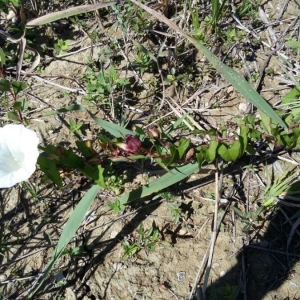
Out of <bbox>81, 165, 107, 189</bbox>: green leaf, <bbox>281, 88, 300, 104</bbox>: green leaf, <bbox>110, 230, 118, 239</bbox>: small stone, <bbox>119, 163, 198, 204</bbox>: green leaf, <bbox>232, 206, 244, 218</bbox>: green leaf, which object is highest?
<bbox>81, 165, 107, 189</bbox>: green leaf

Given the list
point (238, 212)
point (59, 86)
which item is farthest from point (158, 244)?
point (59, 86)

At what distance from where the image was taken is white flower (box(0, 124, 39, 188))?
165cm

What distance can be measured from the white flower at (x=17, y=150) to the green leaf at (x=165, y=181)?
1.57ft

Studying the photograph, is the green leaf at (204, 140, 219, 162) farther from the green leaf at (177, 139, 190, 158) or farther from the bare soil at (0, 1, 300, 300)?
the bare soil at (0, 1, 300, 300)

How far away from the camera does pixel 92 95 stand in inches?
87.7

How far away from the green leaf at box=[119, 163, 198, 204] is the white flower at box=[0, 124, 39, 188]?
478mm

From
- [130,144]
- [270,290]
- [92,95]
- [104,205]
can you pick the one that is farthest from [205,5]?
[270,290]

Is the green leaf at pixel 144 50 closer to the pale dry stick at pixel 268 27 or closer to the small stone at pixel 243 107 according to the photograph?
the small stone at pixel 243 107

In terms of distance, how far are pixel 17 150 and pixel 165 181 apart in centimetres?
66

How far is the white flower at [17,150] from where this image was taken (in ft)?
5.42

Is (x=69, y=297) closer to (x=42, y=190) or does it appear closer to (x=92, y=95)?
(x=42, y=190)

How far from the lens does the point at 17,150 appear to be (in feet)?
5.80

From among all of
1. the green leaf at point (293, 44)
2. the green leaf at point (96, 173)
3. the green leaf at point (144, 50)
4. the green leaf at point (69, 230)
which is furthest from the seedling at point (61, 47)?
the green leaf at point (293, 44)

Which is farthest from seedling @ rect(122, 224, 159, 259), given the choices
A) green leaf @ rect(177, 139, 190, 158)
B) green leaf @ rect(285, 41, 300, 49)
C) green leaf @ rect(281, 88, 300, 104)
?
green leaf @ rect(285, 41, 300, 49)
